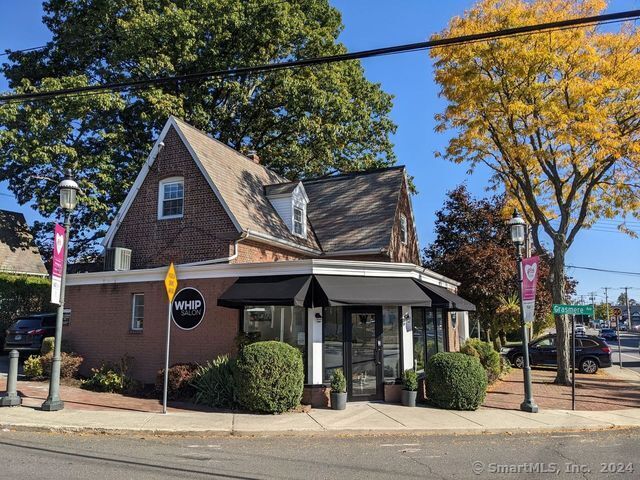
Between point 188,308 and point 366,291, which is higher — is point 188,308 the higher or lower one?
the lower one

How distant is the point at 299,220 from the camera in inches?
805

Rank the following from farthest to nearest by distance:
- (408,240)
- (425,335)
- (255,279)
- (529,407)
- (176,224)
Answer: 1. (408,240)
2. (176,224)
3. (425,335)
4. (255,279)
5. (529,407)

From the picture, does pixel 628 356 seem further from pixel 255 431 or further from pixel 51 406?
pixel 51 406

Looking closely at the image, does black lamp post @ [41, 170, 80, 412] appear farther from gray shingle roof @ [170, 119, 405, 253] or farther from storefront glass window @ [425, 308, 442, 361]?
storefront glass window @ [425, 308, 442, 361]

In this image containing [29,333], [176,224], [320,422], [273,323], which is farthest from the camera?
[29,333]

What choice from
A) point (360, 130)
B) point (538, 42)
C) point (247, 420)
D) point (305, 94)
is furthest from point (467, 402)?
point (360, 130)

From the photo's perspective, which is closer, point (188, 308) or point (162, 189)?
point (188, 308)

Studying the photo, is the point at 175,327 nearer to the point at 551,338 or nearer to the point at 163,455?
the point at 163,455

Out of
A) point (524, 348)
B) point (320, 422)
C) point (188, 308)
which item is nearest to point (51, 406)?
point (188, 308)

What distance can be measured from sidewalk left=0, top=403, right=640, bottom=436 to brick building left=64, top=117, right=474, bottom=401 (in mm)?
1630

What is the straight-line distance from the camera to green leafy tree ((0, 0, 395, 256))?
898 inches

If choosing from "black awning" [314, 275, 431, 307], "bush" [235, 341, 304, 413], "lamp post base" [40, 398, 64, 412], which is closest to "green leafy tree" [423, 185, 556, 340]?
"black awning" [314, 275, 431, 307]

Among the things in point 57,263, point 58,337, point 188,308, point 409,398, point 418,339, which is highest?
point 57,263

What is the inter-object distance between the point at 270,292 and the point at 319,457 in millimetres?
4986
